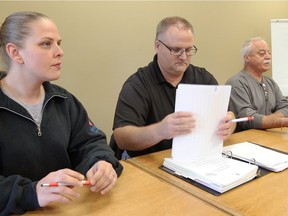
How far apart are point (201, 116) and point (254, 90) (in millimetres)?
1327

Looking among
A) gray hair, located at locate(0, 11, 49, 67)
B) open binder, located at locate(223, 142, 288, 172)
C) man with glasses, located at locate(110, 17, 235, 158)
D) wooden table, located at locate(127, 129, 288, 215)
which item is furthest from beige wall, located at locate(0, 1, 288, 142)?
open binder, located at locate(223, 142, 288, 172)

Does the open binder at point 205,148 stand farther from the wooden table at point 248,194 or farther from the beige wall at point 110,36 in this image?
the beige wall at point 110,36

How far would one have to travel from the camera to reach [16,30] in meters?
1.02

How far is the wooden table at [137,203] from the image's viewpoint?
0.79m

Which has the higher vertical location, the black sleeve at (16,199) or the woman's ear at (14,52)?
the woman's ear at (14,52)

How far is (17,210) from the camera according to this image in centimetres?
78

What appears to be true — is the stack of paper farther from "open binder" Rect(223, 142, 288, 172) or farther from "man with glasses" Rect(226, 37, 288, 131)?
"man with glasses" Rect(226, 37, 288, 131)

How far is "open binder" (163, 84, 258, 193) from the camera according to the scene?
942mm

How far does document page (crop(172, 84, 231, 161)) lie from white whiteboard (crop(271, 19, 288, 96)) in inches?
95.6

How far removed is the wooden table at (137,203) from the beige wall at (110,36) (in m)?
1.47

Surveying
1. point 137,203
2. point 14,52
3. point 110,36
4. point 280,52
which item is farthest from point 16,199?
point 280,52

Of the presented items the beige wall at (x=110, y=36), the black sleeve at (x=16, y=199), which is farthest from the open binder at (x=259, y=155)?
the beige wall at (x=110, y=36)

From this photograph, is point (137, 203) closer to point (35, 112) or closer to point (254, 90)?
point (35, 112)

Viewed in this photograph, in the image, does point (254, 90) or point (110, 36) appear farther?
point (110, 36)
